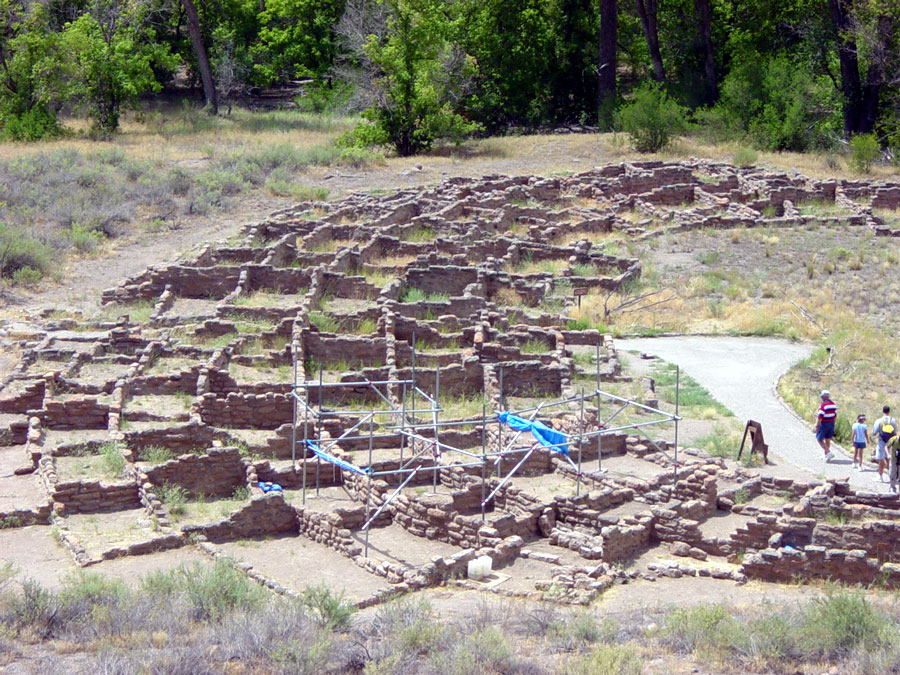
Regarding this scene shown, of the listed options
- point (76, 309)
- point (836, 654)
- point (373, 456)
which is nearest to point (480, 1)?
point (76, 309)

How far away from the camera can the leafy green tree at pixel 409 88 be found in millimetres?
43719

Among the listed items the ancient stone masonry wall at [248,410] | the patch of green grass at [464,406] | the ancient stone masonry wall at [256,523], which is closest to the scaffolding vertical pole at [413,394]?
the patch of green grass at [464,406]

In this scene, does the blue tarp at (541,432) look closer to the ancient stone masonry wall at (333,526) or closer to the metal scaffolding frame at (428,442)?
the metal scaffolding frame at (428,442)

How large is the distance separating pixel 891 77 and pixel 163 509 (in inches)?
1354

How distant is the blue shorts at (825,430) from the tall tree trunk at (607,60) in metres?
29.6

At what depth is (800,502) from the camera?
1803cm

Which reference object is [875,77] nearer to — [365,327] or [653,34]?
[653,34]

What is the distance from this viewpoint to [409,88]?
145 ft

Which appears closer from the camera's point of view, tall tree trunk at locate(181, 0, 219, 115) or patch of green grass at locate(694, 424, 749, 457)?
patch of green grass at locate(694, 424, 749, 457)

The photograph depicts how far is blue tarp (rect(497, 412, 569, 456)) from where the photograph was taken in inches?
778

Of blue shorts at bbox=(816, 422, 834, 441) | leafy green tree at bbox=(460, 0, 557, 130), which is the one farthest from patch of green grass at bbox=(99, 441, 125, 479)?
leafy green tree at bbox=(460, 0, 557, 130)

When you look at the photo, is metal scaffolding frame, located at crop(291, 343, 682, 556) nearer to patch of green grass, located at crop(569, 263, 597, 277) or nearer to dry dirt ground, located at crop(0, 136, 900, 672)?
dry dirt ground, located at crop(0, 136, 900, 672)

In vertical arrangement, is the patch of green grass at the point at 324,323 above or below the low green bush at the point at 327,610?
above

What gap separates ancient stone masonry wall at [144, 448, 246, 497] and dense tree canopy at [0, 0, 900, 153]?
2681 cm
